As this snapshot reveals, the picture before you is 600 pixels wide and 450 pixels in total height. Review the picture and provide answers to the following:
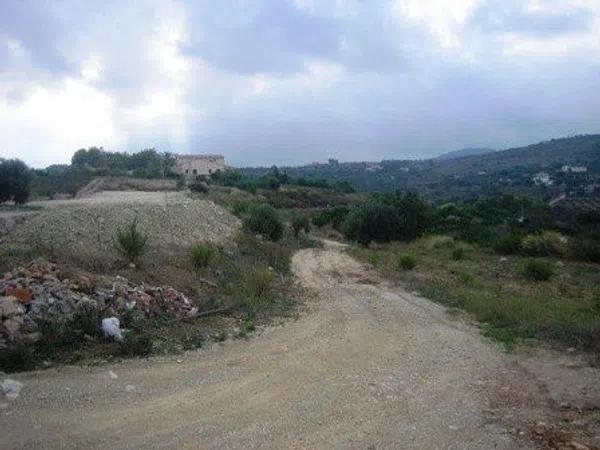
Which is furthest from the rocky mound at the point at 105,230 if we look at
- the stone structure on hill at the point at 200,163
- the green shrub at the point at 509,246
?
the stone structure on hill at the point at 200,163

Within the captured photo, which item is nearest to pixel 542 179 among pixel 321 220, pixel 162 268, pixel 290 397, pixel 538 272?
pixel 321 220

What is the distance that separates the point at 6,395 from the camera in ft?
25.8

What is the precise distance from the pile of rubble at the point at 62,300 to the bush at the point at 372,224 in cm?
2429

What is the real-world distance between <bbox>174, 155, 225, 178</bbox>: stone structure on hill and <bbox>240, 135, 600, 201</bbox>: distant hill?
3082cm

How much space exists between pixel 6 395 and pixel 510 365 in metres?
7.51

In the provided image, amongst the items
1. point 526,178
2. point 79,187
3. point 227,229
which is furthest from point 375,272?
point 526,178

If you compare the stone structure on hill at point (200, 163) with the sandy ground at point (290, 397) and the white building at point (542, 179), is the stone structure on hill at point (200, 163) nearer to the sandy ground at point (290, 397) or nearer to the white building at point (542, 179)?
the white building at point (542, 179)

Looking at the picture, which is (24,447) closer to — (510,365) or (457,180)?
(510,365)

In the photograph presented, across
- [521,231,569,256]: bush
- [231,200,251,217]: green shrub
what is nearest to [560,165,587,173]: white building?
[231,200,251,217]: green shrub

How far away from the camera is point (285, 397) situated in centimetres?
825

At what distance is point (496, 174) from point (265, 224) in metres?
97.2

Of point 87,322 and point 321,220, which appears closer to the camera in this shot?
point 87,322

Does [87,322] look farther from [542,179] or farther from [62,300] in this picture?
[542,179]

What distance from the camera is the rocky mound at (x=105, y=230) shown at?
1713 cm
